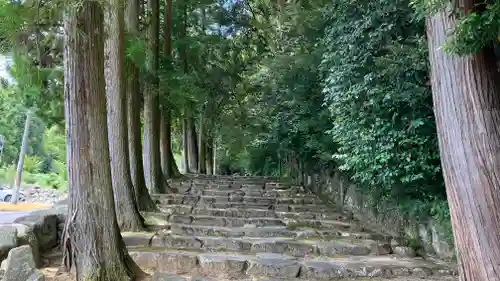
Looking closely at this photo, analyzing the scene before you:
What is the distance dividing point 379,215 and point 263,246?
2484 mm

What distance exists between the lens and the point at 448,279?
4613 millimetres

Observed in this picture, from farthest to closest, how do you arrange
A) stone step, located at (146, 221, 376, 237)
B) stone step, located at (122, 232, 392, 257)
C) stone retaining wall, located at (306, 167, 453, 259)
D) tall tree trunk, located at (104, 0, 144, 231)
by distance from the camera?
stone step, located at (146, 221, 376, 237) < tall tree trunk, located at (104, 0, 144, 231) < stone step, located at (122, 232, 392, 257) < stone retaining wall, located at (306, 167, 453, 259)

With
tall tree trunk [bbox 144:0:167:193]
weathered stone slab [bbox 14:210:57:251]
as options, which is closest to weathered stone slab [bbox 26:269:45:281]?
weathered stone slab [bbox 14:210:57:251]

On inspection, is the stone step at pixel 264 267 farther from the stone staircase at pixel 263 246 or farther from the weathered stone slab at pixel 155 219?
the weathered stone slab at pixel 155 219

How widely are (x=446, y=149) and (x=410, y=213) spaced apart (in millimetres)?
3206

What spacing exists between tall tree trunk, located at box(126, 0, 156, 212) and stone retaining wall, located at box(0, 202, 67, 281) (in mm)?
1436

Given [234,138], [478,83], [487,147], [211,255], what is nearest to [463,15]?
[478,83]

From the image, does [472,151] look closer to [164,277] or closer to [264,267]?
[264,267]

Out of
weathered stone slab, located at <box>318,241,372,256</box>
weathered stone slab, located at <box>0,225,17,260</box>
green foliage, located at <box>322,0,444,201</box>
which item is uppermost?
green foliage, located at <box>322,0,444,201</box>

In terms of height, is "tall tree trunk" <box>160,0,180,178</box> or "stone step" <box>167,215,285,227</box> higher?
"tall tree trunk" <box>160,0,180,178</box>

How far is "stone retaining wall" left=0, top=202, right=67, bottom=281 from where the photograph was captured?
329 cm

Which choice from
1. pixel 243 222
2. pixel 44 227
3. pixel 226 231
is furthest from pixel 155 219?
pixel 44 227

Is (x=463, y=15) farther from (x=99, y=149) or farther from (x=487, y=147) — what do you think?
(x=99, y=149)

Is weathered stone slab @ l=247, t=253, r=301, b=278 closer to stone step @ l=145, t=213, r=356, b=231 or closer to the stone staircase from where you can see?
the stone staircase
